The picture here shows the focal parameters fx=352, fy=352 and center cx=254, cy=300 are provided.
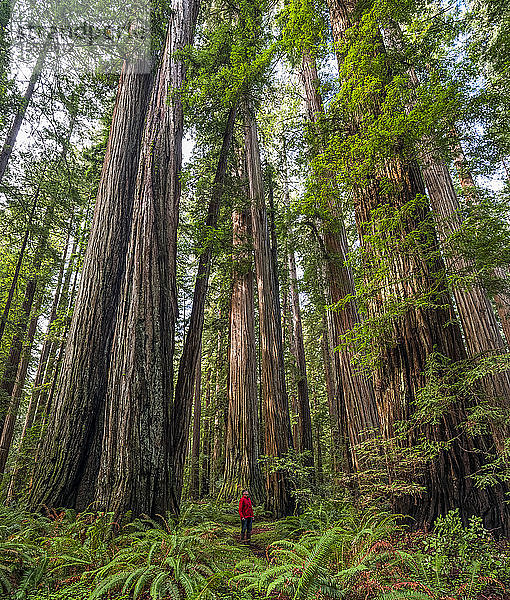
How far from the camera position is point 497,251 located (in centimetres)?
303

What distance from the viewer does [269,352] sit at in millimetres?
8258

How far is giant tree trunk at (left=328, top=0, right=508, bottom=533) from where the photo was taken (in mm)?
3088

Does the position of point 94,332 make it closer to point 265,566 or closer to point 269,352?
point 269,352

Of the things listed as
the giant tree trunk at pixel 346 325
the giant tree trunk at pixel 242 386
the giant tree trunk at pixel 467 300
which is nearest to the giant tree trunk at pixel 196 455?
the giant tree trunk at pixel 242 386

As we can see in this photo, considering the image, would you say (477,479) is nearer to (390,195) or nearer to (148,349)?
(390,195)

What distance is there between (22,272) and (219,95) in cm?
1040

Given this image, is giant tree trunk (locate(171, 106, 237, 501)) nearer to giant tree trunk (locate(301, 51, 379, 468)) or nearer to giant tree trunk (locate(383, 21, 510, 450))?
giant tree trunk (locate(301, 51, 379, 468))

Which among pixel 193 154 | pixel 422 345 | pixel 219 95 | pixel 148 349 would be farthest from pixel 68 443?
pixel 193 154

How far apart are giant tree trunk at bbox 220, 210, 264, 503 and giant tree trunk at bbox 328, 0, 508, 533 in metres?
4.74

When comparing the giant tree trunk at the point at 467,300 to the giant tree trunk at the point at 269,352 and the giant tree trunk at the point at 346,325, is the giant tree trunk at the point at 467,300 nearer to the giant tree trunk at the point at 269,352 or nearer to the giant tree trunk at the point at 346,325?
the giant tree trunk at the point at 346,325

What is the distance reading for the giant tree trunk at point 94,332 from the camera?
4.90 m

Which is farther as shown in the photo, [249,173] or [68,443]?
[249,173]

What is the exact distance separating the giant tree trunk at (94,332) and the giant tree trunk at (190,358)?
1.17 meters

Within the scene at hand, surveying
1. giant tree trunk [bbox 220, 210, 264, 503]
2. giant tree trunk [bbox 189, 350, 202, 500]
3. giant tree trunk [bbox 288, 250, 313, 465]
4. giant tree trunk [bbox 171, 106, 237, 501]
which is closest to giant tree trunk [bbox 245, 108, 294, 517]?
giant tree trunk [bbox 220, 210, 264, 503]
